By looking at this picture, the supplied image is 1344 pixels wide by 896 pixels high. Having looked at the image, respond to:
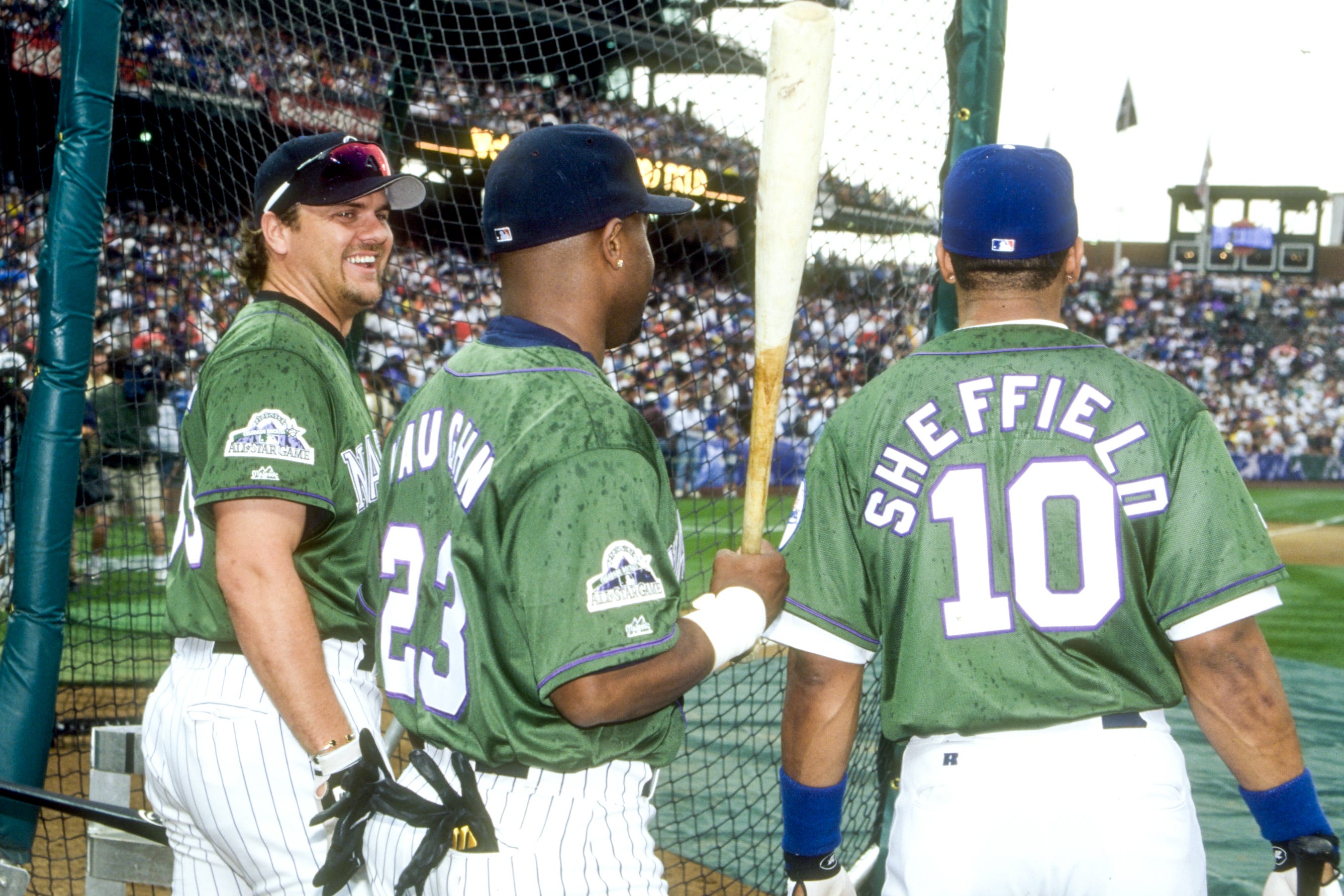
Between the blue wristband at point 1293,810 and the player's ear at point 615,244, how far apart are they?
1.25 m

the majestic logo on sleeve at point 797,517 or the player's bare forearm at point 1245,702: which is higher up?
the majestic logo on sleeve at point 797,517

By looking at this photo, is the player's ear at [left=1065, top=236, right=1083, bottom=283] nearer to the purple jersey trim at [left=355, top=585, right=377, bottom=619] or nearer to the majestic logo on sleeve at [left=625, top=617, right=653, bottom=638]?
the majestic logo on sleeve at [left=625, top=617, right=653, bottom=638]

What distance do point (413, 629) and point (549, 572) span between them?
0.32 meters

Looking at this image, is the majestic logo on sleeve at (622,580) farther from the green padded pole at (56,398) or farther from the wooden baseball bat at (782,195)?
the green padded pole at (56,398)

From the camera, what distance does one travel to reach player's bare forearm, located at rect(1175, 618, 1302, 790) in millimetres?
1712

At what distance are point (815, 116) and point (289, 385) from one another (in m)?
1.06

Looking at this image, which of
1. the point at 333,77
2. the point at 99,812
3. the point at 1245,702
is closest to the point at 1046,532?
the point at 1245,702

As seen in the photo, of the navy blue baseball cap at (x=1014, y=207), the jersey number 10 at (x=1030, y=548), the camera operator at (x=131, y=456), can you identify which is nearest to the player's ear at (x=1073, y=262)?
the navy blue baseball cap at (x=1014, y=207)

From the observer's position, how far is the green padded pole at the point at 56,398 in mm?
3086

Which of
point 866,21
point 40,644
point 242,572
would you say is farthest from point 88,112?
point 866,21

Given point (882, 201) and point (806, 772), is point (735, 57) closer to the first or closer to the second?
point (882, 201)

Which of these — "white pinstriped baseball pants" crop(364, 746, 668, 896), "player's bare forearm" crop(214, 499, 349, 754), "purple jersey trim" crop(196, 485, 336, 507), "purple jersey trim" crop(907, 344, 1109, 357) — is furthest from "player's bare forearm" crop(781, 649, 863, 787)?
"purple jersey trim" crop(196, 485, 336, 507)

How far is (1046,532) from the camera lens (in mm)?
1751

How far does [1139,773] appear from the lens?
169 centimetres
